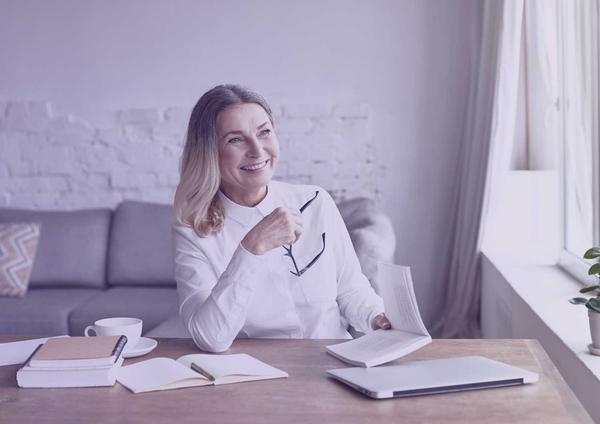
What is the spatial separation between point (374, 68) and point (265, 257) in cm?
253

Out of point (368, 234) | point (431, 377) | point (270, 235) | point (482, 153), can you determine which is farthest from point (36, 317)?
point (431, 377)

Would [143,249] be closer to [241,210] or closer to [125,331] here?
[241,210]

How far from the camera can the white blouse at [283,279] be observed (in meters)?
1.90

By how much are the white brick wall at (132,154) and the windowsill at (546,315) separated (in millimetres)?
981

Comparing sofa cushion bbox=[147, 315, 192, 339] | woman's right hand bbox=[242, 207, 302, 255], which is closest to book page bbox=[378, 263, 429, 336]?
woman's right hand bbox=[242, 207, 302, 255]

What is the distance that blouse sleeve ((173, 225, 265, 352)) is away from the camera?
1.70 metres

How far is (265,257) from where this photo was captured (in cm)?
177

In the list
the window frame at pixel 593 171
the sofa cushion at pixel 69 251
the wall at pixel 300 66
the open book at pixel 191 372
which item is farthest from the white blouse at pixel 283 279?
the sofa cushion at pixel 69 251

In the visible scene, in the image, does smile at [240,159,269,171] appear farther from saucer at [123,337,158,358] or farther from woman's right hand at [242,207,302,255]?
saucer at [123,337,158,358]

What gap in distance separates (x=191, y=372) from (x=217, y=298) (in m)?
0.35

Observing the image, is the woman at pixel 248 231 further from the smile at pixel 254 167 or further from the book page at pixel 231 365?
the book page at pixel 231 365

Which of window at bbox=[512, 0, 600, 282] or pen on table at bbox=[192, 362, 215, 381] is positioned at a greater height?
window at bbox=[512, 0, 600, 282]

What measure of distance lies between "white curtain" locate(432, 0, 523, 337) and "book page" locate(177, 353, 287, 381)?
2180 millimetres

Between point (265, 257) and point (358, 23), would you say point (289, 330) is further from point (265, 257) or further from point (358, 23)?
point (358, 23)
